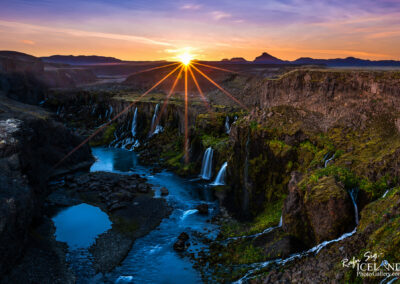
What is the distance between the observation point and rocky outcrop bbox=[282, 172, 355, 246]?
834 inches

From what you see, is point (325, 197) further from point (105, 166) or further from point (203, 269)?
point (105, 166)

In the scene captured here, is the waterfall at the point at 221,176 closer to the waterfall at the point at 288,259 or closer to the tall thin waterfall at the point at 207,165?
the tall thin waterfall at the point at 207,165

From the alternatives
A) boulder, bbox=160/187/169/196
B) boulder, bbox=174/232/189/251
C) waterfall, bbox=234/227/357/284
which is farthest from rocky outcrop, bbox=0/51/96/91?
waterfall, bbox=234/227/357/284

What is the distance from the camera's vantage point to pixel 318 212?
875 inches

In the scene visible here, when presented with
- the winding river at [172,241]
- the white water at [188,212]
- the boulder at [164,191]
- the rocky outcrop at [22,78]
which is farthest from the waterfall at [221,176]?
the rocky outcrop at [22,78]

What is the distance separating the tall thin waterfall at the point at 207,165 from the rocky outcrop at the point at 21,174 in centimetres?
2734

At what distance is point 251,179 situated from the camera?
40.0 m

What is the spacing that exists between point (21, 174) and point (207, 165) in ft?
102

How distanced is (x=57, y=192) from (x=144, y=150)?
32.1 m

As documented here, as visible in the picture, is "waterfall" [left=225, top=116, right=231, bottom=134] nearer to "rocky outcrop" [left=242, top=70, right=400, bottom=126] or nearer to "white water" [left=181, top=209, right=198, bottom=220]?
"rocky outcrop" [left=242, top=70, right=400, bottom=126]

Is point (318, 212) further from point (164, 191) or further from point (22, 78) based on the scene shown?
point (22, 78)

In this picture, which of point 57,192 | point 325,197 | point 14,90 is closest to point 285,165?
point 325,197

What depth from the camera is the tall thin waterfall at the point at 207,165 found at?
184ft

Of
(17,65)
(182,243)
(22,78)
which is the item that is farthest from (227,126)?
(17,65)
